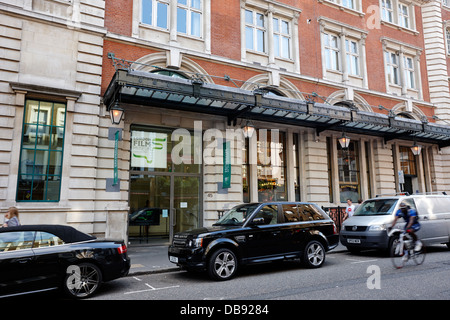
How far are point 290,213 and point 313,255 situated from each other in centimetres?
127

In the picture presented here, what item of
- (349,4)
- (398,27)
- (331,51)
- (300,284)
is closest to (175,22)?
(331,51)

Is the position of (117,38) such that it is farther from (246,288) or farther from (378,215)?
(378,215)

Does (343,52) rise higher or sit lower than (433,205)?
higher

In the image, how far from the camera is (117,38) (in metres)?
13.0

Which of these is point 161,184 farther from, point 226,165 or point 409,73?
point 409,73

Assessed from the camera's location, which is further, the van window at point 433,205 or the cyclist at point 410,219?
the van window at point 433,205

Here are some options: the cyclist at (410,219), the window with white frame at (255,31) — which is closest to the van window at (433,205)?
the cyclist at (410,219)

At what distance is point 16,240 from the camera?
611 centimetres

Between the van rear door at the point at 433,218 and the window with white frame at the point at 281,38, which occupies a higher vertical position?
the window with white frame at the point at 281,38

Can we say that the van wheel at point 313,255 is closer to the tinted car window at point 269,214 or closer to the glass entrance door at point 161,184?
the tinted car window at point 269,214

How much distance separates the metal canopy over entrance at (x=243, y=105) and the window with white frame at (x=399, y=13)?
815cm

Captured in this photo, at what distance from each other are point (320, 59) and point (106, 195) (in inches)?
519

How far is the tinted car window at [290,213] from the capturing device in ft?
29.6
